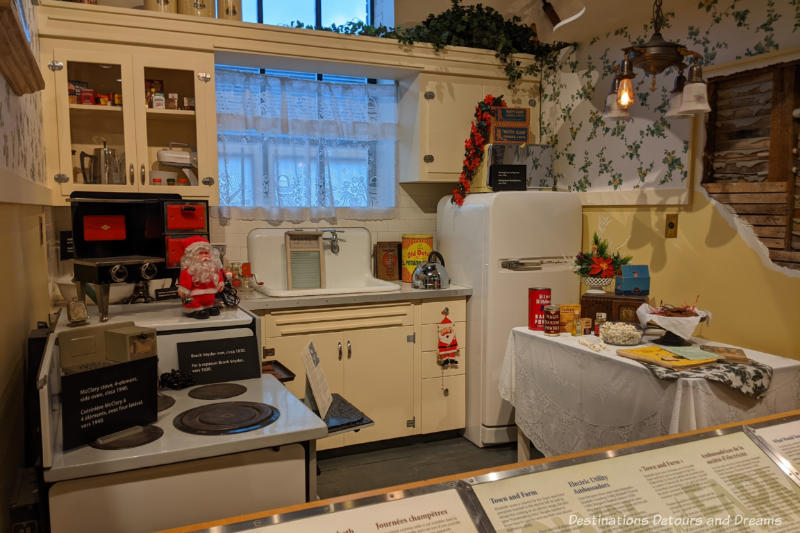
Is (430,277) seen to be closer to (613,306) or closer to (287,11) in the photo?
(613,306)

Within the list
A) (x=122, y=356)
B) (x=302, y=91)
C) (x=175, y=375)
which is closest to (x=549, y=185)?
(x=302, y=91)

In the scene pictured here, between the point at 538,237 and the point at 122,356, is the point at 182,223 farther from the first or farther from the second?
the point at 538,237

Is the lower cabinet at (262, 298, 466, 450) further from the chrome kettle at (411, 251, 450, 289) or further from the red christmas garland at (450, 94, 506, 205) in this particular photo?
the red christmas garland at (450, 94, 506, 205)

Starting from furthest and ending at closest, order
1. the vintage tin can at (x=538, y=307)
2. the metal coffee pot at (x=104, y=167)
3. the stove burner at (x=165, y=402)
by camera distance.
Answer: the metal coffee pot at (x=104, y=167) < the vintage tin can at (x=538, y=307) < the stove burner at (x=165, y=402)

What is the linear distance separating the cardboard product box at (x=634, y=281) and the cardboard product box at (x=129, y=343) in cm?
210

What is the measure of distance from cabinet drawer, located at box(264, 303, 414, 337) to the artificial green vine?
5.57 feet

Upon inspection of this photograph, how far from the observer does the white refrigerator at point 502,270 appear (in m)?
3.37

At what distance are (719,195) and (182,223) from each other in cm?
260

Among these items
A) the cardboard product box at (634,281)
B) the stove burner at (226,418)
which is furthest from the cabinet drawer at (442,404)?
the stove burner at (226,418)

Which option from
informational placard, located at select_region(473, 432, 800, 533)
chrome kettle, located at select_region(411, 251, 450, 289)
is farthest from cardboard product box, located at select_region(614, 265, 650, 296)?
informational placard, located at select_region(473, 432, 800, 533)

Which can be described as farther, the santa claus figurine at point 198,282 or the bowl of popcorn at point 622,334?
the bowl of popcorn at point 622,334

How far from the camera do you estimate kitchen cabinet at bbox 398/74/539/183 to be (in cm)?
372

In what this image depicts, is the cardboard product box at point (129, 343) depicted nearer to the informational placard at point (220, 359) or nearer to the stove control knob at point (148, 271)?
the informational placard at point (220, 359)

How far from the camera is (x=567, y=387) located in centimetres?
256
